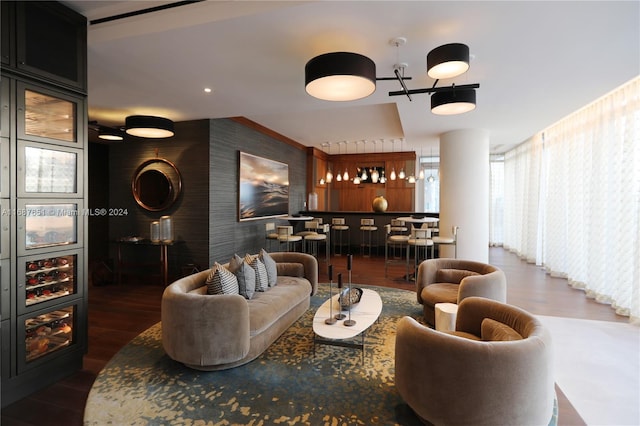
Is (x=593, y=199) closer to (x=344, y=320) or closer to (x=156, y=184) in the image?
(x=344, y=320)

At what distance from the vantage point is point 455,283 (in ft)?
13.7

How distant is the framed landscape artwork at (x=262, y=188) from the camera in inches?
266

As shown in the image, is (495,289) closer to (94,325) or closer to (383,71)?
(383,71)

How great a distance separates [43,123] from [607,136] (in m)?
7.03

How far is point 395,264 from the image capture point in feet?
24.2

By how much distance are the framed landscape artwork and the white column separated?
4.09 metres

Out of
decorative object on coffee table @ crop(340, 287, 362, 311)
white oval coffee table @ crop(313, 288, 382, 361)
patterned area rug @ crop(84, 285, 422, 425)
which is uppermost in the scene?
decorative object on coffee table @ crop(340, 287, 362, 311)

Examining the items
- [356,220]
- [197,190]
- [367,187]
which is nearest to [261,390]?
[197,190]

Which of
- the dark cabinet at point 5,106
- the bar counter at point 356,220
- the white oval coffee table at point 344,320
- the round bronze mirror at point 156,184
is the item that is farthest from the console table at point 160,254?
the bar counter at point 356,220

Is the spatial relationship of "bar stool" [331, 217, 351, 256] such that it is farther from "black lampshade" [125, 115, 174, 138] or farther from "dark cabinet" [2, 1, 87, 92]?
"dark cabinet" [2, 1, 87, 92]

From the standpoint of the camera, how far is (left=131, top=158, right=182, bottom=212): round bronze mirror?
5949 millimetres

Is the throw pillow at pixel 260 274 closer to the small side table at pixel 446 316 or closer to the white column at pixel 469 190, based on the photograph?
the small side table at pixel 446 316

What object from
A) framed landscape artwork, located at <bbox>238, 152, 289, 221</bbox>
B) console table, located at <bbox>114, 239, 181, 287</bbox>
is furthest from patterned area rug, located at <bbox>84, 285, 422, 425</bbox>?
framed landscape artwork, located at <bbox>238, 152, 289, 221</bbox>

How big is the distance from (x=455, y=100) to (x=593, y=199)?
3.40 metres
